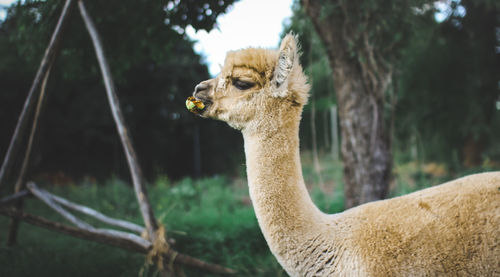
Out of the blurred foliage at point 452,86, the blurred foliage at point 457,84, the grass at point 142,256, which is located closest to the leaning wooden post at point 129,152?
the grass at point 142,256

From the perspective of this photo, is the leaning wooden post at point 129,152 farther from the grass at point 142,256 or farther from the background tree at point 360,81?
the background tree at point 360,81

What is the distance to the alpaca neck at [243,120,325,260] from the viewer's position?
70.6 inches

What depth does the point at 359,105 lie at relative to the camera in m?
4.31

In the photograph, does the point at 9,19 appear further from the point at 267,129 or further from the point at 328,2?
the point at 267,129


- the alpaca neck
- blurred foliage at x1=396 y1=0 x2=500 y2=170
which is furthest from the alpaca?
blurred foliage at x1=396 y1=0 x2=500 y2=170

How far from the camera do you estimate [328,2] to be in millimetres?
4055

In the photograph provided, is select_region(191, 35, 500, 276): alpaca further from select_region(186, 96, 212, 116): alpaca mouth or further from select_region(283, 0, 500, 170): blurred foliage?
select_region(283, 0, 500, 170): blurred foliage

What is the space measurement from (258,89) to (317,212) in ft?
2.60

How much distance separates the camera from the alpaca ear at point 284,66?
1.89 meters

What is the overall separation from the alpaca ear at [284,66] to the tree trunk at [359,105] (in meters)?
2.45

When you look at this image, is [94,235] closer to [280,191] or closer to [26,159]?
[26,159]

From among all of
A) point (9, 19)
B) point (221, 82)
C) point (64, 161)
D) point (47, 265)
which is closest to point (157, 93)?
point (64, 161)

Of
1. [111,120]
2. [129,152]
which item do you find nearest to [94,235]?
[129,152]

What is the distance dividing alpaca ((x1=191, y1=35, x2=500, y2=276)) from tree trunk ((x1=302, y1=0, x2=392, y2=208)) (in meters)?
2.37
